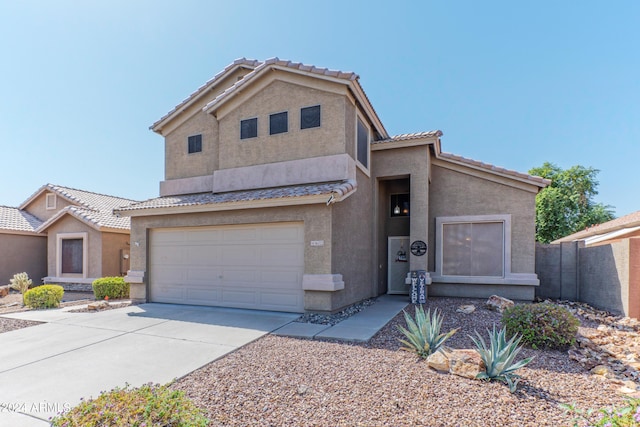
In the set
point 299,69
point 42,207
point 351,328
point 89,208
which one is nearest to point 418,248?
point 351,328

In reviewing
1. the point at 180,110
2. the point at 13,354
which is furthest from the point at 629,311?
the point at 180,110

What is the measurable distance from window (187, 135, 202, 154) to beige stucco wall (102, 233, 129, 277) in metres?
6.53

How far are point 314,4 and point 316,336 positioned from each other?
11346 mm

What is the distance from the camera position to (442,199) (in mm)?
12141

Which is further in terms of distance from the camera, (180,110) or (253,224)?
(180,110)

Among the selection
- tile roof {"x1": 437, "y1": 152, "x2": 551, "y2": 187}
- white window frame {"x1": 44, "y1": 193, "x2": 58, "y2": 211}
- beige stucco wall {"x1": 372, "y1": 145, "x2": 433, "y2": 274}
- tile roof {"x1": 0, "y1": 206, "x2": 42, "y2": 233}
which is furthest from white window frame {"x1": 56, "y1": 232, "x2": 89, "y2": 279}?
tile roof {"x1": 437, "y1": 152, "x2": 551, "y2": 187}

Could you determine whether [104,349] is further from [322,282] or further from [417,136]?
[417,136]

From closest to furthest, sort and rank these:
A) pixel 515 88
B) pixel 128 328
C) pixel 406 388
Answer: pixel 406 388, pixel 128 328, pixel 515 88

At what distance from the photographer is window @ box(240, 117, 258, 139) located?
422 inches

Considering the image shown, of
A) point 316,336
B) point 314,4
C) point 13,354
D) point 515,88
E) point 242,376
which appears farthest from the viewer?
point 515,88

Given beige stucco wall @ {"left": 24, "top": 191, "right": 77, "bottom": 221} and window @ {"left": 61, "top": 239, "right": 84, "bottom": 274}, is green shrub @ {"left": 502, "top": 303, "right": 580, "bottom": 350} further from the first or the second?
beige stucco wall @ {"left": 24, "top": 191, "right": 77, "bottom": 221}

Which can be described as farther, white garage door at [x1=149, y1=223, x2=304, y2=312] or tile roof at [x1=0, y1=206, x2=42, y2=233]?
tile roof at [x1=0, y1=206, x2=42, y2=233]

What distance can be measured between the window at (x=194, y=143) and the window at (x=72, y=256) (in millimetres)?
7916

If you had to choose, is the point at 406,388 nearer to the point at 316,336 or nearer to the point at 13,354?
the point at 316,336
